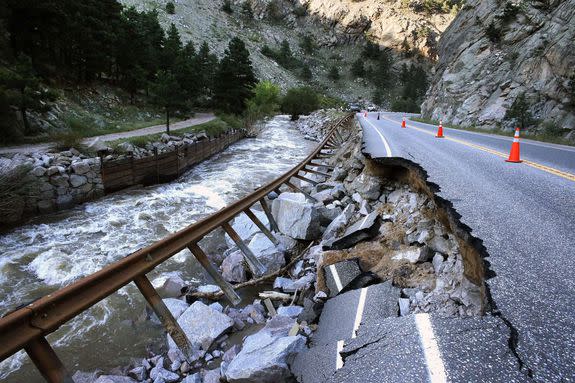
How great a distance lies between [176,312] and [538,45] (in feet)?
93.2

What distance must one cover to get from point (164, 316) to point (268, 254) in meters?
2.74

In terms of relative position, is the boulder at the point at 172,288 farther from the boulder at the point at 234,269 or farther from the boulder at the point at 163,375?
the boulder at the point at 163,375

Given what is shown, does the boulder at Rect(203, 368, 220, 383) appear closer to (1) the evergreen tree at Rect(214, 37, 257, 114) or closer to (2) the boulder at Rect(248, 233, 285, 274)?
(2) the boulder at Rect(248, 233, 285, 274)

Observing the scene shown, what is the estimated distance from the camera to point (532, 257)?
323 centimetres

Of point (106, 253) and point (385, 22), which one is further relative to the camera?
point (385, 22)

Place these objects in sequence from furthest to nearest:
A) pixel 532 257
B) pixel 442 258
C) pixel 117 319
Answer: pixel 117 319, pixel 442 258, pixel 532 257

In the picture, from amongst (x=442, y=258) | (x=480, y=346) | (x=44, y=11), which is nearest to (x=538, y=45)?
(x=442, y=258)

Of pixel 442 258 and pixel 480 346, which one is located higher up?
pixel 480 346

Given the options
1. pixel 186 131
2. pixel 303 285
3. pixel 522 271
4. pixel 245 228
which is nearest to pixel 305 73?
pixel 186 131

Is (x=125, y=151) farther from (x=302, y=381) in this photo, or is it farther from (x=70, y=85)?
(x=302, y=381)

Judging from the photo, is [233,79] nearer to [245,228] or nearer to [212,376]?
[245,228]

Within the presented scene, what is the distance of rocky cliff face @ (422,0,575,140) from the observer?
20078 mm

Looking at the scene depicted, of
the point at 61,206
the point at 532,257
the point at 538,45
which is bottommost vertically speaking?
the point at 61,206

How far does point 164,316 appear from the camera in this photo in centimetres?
416
